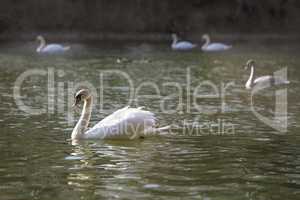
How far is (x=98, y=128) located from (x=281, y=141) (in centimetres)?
296

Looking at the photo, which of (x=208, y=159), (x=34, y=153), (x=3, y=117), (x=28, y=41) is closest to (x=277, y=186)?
(x=208, y=159)

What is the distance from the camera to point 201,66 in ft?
78.8

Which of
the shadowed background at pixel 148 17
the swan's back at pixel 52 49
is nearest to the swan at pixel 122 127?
the swan's back at pixel 52 49

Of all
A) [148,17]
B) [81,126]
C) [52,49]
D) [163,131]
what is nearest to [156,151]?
[163,131]

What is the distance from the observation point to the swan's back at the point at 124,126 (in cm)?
1133

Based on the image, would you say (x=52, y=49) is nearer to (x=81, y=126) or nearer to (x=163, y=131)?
(x=163, y=131)

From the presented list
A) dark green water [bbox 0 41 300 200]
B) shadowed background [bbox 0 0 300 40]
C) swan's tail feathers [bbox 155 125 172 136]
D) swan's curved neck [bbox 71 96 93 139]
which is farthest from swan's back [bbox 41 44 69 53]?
swan's tail feathers [bbox 155 125 172 136]

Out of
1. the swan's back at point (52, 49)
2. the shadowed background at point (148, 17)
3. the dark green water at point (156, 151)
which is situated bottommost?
the dark green water at point (156, 151)

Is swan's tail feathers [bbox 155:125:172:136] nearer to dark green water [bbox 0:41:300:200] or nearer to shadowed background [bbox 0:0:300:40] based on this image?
dark green water [bbox 0:41:300:200]

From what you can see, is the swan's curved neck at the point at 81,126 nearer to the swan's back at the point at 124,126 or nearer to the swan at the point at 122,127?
the swan at the point at 122,127

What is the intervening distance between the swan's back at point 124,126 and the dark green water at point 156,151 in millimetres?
153

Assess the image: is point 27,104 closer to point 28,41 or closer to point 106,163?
point 106,163

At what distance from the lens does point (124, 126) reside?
37.3 ft

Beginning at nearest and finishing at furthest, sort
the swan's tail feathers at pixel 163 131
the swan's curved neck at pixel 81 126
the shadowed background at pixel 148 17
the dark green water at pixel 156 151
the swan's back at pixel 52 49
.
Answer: the dark green water at pixel 156 151, the swan's curved neck at pixel 81 126, the swan's tail feathers at pixel 163 131, the swan's back at pixel 52 49, the shadowed background at pixel 148 17
